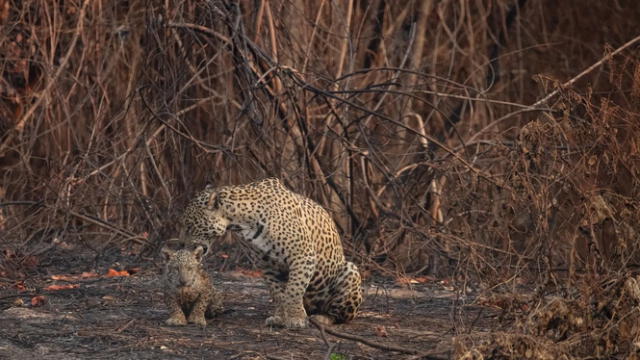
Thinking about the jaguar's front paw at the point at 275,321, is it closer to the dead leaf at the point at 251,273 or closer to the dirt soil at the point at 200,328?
the dirt soil at the point at 200,328

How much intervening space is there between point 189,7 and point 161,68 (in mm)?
521

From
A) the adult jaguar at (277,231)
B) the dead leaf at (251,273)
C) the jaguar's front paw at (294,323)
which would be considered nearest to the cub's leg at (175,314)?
the adult jaguar at (277,231)

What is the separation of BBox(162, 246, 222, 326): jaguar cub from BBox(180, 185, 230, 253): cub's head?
84 millimetres

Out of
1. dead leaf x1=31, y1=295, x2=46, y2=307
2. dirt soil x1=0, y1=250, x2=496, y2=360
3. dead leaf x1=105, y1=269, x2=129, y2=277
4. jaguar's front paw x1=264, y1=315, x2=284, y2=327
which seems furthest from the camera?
dead leaf x1=105, y1=269, x2=129, y2=277

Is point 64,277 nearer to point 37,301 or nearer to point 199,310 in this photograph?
point 37,301

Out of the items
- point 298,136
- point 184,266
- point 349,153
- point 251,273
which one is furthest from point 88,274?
point 184,266

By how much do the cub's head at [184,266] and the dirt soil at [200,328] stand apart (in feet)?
0.88

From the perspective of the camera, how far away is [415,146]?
989 centimetres

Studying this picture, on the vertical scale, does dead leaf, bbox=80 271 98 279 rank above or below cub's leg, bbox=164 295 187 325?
below

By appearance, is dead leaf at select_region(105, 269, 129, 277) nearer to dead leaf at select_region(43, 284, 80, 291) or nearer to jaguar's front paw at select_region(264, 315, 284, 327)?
dead leaf at select_region(43, 284, 80, 291)

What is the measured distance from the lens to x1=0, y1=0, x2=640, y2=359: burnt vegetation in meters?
5.28

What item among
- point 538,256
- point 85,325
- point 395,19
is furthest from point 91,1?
point 538,256

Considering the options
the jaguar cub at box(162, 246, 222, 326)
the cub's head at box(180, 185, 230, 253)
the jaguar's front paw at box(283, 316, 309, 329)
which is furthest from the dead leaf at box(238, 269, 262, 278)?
the cub's head at box(180, 185, 230, 253)

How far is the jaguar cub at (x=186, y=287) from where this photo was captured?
6.21 m
